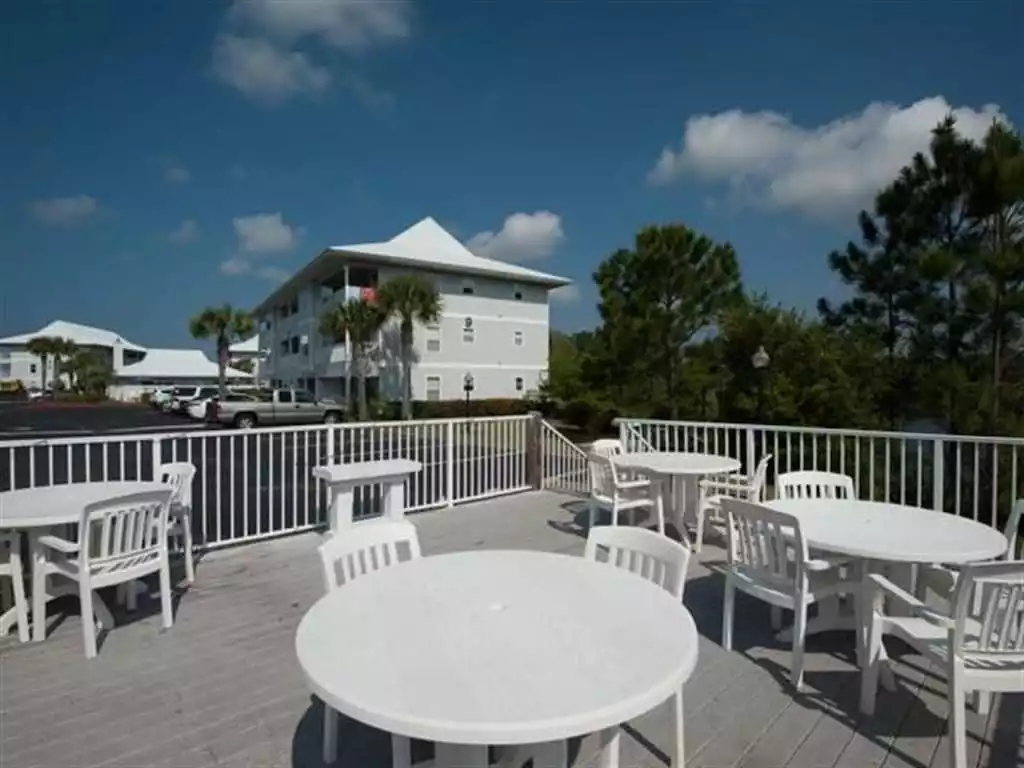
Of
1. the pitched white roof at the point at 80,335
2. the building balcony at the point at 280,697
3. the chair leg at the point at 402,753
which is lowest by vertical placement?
the building balcony at the point at 280,697

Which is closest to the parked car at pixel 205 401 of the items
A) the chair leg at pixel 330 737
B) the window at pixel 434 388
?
the window at pixel 434 388

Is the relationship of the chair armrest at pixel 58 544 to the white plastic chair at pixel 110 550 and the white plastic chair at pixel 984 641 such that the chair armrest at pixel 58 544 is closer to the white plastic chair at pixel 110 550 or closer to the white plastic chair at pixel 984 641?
the white plastic chair at pixel 110 550

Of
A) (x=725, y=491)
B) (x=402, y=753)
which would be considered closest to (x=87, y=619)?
(x=402, y=753)

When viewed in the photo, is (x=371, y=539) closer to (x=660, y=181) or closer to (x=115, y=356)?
(x=660, y=181)

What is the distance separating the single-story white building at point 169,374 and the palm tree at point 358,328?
27.6 metres

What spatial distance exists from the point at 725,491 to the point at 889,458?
4.45ft

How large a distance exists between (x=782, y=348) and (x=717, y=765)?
1050 centimetres

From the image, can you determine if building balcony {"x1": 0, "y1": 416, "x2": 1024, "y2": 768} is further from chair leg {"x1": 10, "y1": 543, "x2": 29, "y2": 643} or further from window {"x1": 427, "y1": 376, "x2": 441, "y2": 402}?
window {"x1": 427, "y1": 376, "x2": 441, "y2": 402}

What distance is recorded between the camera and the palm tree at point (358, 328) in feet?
68.5

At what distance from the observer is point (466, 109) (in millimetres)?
12117

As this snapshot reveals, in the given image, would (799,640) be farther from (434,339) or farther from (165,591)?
(434,339)

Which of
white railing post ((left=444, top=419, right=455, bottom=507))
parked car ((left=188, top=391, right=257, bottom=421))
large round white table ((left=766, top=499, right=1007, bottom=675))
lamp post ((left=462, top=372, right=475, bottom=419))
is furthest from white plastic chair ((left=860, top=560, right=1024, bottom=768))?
parked car ((left=188, top=391, right=257, bottom=421))

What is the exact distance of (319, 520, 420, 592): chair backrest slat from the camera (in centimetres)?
210

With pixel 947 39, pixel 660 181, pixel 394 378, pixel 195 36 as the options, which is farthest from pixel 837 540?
pixel 394 378
